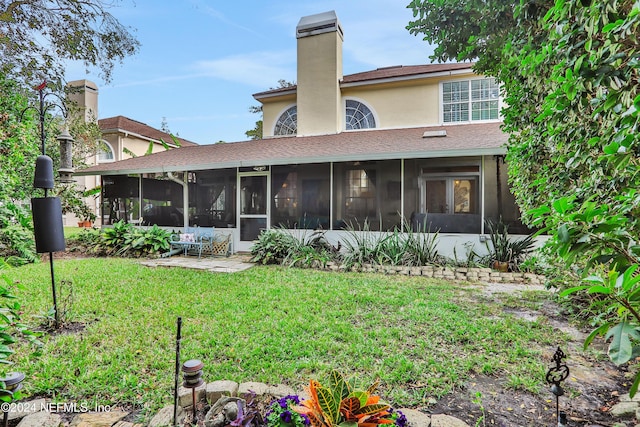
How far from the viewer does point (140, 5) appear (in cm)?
923

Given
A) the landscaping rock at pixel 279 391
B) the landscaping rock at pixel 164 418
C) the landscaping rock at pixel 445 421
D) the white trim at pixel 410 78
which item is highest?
the white trim at pixel 410 78

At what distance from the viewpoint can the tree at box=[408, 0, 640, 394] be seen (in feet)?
4.05

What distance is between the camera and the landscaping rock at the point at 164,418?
2182 mm

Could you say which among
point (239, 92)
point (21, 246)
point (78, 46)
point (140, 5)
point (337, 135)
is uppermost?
point (239, 92)

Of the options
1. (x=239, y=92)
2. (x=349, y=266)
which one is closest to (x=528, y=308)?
(x=349, y=266)

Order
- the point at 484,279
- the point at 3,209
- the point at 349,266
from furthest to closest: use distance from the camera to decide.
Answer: the point at 3,209, the point at 349,266, the point at 484,279

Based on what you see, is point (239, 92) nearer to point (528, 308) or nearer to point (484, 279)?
point (484, 279)

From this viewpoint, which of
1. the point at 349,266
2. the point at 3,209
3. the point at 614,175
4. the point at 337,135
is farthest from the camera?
the point at 337,135

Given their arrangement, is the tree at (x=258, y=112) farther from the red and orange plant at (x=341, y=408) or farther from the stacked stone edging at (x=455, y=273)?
the red and orange plant at (x=341, y=408)

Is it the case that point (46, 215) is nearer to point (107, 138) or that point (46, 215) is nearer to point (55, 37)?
point (55, 37)

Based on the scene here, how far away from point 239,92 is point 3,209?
15.1m

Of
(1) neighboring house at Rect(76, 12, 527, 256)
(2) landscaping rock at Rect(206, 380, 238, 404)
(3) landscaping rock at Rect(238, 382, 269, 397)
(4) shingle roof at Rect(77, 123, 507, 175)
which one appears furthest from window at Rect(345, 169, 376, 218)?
(2) landscaping rock at Rect(206, 380, 238, 404)

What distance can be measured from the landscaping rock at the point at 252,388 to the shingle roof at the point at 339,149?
6386mm

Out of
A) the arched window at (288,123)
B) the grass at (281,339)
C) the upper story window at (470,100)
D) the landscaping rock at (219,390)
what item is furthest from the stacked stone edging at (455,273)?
the arched window at (288,123)
